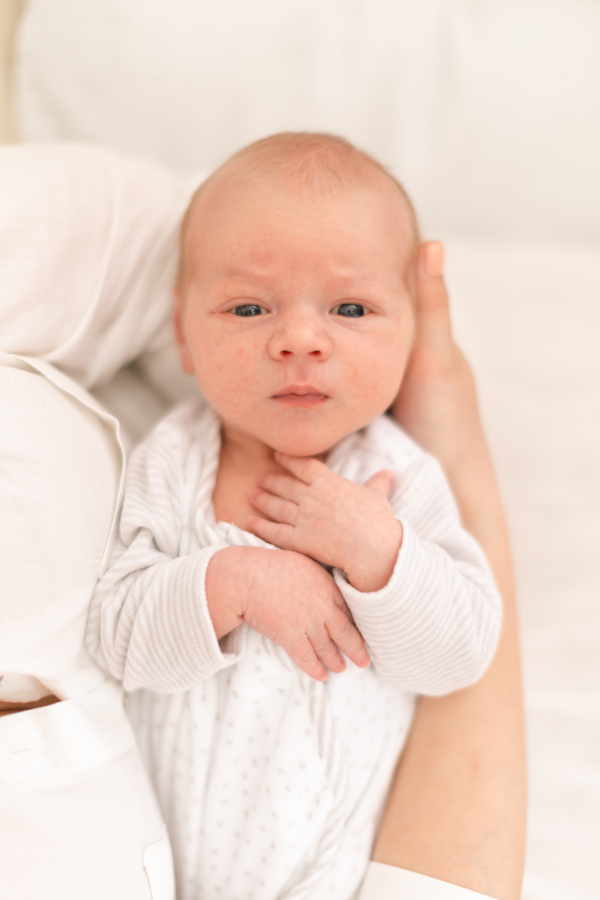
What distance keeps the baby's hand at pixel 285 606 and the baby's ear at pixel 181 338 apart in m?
0.38

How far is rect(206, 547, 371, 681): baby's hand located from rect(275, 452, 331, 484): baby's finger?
132 millimetres

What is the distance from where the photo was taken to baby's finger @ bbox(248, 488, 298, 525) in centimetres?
103

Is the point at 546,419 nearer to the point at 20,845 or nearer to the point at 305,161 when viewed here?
the point at 305,161

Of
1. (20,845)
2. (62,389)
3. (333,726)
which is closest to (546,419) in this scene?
(333,726)

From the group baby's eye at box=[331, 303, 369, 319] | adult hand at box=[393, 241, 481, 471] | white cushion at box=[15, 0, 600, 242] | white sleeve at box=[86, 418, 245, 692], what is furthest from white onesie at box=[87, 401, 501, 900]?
white cushion at box=[15, 0, 600, 242]

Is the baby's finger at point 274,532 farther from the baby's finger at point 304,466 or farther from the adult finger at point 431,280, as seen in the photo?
the adult finger at point 431,280

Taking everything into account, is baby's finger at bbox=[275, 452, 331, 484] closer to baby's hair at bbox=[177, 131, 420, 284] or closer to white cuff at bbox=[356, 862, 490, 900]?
baby's hair at bbox=[177, 131, 420, 284]

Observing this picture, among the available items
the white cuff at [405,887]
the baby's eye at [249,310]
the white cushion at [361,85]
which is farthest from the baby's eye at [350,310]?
the white cuff at [405,887]

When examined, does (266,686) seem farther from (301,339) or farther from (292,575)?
(301,339)

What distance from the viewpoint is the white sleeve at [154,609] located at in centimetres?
92

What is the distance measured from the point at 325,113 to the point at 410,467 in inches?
33.1

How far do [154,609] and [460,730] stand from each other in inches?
19.8

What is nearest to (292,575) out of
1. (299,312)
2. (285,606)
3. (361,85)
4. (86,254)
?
(285,606)

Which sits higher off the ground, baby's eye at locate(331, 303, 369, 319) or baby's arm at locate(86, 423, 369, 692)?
baby's eye at locate(331, 303, 369, 319)
